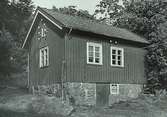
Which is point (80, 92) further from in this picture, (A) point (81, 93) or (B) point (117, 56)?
(B) point (117, 56)

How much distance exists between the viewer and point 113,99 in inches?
858

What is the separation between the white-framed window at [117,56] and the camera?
22.0 meters

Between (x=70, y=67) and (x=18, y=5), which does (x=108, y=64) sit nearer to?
(x=70, y=67)

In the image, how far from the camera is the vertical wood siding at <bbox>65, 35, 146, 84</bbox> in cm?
1930

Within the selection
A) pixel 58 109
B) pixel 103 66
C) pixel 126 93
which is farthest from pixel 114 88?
pixel 58 109

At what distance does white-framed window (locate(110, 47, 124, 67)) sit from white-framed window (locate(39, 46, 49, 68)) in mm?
5106

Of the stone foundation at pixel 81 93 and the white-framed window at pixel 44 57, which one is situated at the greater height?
the white-framed window at pixel 44 57

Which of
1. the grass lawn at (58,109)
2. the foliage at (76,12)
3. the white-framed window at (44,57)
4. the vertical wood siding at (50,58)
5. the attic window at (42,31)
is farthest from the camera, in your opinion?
the foliage at (76,12)

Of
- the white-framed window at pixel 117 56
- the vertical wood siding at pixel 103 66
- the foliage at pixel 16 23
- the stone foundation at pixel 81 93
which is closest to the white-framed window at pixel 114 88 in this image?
the vertical wood siding at pixel 103 66

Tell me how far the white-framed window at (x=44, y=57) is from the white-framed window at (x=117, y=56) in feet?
16.8

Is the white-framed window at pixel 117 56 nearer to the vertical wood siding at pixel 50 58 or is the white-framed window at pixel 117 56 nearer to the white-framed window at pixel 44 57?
the vertical wood siding at pixel 50 58

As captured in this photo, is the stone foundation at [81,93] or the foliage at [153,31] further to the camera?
the foliage at [153,31]

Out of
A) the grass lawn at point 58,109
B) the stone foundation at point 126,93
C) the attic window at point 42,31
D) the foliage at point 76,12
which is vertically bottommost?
the grass lawn at point 58,109

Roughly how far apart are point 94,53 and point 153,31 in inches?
319
